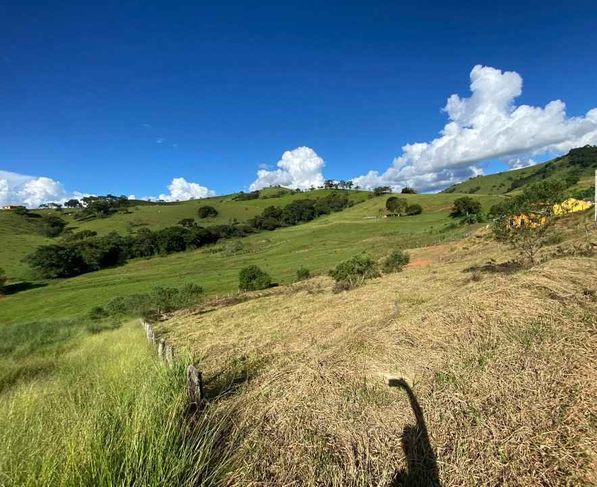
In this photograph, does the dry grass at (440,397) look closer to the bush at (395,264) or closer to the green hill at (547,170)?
the bush at (395,264)

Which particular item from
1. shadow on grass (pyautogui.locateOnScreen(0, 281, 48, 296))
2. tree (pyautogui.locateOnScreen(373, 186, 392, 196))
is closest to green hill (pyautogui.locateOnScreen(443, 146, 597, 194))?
tree (pyautogui.locateOnScreen(373, 186, 392, 196))

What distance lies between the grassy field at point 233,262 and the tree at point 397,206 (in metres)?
6.04

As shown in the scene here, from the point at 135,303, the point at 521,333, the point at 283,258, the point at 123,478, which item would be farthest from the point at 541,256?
the point at 283,258

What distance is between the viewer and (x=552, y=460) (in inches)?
161

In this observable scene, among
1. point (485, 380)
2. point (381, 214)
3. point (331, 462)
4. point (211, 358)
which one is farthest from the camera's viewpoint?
point (381, 214)

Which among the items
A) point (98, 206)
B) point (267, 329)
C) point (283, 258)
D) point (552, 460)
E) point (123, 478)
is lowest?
point (283, 258)

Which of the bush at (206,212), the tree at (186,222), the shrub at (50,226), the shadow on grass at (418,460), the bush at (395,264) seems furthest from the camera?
the bush at (206,212)

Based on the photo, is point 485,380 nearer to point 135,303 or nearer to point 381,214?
point 135,303

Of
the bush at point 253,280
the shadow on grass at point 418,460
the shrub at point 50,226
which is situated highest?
the shrub at point 50,226

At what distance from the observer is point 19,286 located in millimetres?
69688

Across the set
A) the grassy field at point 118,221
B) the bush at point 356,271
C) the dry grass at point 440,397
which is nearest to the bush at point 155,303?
the bush at point 356,271

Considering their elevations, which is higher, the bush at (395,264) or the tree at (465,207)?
the bush at (395,264)

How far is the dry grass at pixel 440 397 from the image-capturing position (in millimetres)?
4227

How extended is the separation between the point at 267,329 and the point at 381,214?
3810 inches
